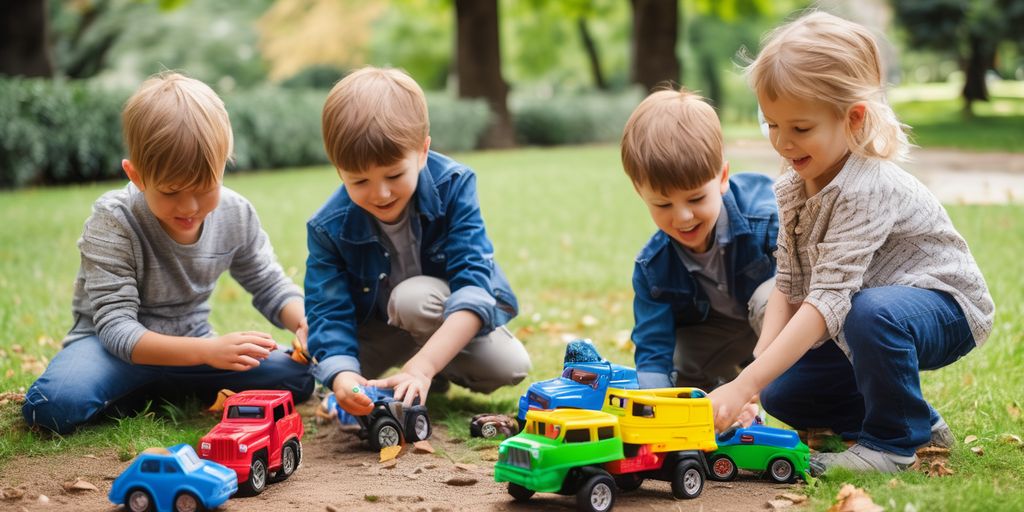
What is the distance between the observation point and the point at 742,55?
11.7 feet

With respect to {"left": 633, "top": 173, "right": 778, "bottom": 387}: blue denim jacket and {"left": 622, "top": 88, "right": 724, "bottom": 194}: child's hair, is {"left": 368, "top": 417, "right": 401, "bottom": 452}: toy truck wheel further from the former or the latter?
{"left": 622, "top": 88, "right": 724, "bottom": 194}: child's hair

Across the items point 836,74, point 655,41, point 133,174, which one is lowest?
point 133,174

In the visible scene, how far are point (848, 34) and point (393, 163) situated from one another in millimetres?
1643

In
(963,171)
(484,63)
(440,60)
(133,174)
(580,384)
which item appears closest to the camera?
(580,384)

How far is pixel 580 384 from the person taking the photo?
3381 millimetres

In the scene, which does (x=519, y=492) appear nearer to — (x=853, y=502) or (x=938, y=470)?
(x=853, y=502)

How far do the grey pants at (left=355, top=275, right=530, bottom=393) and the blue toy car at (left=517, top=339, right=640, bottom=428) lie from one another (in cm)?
70

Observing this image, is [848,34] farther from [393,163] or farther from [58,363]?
[58,363]

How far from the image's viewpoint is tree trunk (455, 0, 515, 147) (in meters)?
23.2

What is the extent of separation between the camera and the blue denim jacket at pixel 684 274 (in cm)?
394

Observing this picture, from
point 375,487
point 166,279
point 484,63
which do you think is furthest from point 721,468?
point 484,63

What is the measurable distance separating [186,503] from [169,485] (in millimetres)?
75

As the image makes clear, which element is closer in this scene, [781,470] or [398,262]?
[781,470]

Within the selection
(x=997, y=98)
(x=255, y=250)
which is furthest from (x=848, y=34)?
(x=997, y=98)
